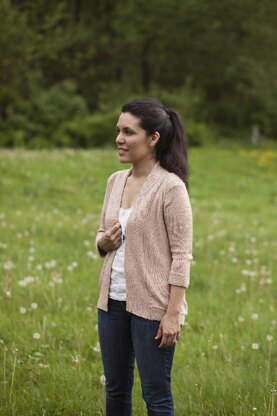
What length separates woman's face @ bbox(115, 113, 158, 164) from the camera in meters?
3.66

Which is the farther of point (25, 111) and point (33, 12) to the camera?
point (33, 12)

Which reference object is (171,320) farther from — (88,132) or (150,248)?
(88,132)

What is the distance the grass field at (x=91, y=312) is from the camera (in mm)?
4781

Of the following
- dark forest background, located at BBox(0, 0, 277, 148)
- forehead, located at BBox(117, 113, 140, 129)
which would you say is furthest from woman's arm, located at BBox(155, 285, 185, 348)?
dark forest background, located at BBox(0, 0, 277, 148)

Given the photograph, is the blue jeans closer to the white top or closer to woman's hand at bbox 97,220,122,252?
the white top

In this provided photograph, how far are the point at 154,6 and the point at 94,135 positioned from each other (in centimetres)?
1089

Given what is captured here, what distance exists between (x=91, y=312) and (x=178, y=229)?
3312 millimetres

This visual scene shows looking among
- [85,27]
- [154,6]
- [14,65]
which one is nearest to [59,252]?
[14,65]

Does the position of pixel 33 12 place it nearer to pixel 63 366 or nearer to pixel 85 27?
pixel 85 27

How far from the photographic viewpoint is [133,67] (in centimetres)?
4194

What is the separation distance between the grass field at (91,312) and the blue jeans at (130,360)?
0.50 m

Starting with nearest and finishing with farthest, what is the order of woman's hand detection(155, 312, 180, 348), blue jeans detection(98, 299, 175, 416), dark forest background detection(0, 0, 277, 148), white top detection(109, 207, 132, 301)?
woman's hand detection(155, 312, 180, 348), blue jeans detection(98, 299, 175, 416), white top detection(109, 207, 132, 301), dark forest background detection(0, 0, 277, 148)

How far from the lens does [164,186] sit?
3.62 metres

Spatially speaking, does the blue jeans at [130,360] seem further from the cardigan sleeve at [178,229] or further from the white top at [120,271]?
the cardigan sleeve at [178,229]
